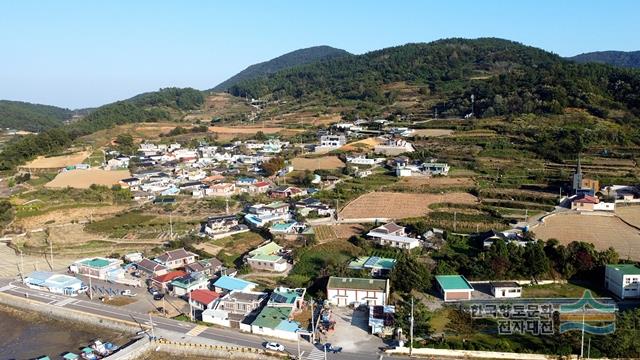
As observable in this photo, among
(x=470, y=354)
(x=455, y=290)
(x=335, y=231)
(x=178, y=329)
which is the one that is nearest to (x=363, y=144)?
(x=335, y=231)

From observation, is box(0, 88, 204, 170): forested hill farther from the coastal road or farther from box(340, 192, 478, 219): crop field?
box(340, 192, 478, 219): crop field

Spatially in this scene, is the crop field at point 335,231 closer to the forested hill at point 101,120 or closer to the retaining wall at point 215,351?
the retaining wall at point 215,351

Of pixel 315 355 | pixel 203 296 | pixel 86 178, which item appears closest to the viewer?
pixel 315 355

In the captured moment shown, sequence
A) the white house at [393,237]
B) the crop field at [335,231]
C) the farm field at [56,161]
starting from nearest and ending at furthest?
1. the white house at [393,237]
2. the crop field at [335,231]
3. the farm field at [56,161]

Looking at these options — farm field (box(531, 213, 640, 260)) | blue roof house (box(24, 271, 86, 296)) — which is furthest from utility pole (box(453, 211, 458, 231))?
blue roof house (box(24, 271, 86, 296))

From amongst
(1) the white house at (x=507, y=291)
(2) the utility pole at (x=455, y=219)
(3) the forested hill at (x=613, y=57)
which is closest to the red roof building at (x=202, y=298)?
(1) the white house at (x=507, y=291)

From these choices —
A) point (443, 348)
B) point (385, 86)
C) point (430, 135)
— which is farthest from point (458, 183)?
point (385, 86)

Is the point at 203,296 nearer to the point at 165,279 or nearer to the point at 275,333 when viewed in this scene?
the point at 165,279

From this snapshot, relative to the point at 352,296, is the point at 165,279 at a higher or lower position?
higher
